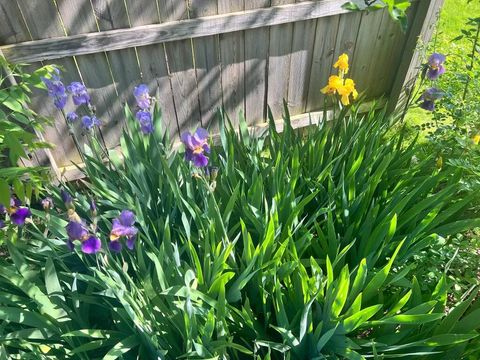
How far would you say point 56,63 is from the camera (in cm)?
215

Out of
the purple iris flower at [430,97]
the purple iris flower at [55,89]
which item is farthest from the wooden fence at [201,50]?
the purple iris flower at [430,97]

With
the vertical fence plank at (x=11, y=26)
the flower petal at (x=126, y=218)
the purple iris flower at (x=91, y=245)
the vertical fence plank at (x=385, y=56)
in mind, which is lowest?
the vertical fence plank at (x=385, y=56)

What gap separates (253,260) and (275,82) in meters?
1.78

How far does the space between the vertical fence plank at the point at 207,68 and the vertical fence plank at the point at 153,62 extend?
21cm

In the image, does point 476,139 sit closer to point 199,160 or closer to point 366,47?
point 199,160

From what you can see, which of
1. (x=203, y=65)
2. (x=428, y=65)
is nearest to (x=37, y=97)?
(x=203, y=65)

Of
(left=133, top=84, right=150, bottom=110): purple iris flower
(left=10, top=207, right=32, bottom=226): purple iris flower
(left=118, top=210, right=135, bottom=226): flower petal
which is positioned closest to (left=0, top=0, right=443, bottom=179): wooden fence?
(left=133, top=84, right=150, bottom=110): purple iris flower

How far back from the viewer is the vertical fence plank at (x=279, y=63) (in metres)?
2.45

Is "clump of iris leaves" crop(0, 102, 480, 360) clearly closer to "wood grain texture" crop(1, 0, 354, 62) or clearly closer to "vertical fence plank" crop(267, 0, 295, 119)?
"wood grain texture" crop(1, 0, 354, 62)

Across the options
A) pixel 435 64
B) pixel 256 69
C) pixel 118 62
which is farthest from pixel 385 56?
pixel 118 62

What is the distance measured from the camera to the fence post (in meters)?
2.65

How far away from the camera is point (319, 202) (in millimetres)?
1773

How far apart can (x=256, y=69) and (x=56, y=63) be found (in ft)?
4.11

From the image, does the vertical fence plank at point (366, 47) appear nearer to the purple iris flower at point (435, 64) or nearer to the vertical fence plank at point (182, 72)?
the purple iris flower at point (435, 64)
